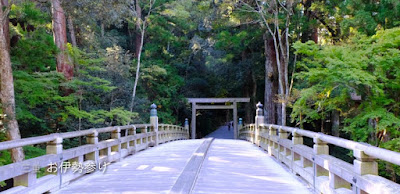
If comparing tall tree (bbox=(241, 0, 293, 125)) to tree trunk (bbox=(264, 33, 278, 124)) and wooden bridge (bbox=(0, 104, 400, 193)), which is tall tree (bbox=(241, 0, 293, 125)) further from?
wooden bridge (bbox=(0, 104, 400, 193))

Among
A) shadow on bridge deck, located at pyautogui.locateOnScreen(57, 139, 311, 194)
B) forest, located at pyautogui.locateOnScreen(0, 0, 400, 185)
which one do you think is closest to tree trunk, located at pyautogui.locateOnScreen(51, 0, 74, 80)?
forest, located at pyautogui.locateOnScreen(0, 0, 400, 185)

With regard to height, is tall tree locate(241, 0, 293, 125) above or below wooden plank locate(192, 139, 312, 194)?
above

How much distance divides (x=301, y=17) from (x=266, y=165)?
40.8 ft

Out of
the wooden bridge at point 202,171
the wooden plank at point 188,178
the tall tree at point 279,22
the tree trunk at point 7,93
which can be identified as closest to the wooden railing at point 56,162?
the wooden bridge at point 202,171

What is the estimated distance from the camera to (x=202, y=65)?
29.3 meters

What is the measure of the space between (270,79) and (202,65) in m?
10.3

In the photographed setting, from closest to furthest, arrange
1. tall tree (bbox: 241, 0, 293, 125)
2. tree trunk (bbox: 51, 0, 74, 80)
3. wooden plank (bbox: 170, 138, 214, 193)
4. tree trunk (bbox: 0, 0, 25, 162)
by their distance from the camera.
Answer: wooden plank (bbox: 170, 138, 214, 193) → tree trunk (bbox: 0, 0, 25, 162) → tree trunk (bbox: 51, 0, 74, 80) → tall tree (bbox: 241, 0, 293, 125)

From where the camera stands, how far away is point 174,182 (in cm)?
493

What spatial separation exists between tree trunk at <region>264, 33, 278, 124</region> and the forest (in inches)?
2.2

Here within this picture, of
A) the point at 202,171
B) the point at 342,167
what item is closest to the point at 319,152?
the point at 342,167

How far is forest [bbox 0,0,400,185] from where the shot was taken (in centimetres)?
1012

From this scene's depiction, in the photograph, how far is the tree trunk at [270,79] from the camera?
1941 centimetres

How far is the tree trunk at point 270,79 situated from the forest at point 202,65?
6 centimetres

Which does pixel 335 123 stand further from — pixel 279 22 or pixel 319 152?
pixel 319 152
